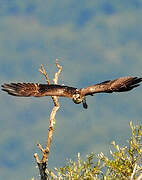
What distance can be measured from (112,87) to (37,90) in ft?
10.4

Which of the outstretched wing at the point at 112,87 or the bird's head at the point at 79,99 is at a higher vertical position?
the outstretched wing at the point at 112,87

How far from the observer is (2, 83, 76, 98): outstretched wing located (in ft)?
79.4

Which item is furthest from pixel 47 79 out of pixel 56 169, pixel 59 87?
pixel 56 169

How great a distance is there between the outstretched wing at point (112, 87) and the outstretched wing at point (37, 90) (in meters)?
0.64

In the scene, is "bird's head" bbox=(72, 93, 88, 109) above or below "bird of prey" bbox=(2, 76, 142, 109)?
below

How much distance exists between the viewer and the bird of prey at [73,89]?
2427 centimetres

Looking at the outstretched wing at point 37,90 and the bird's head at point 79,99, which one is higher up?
the outstretched wing at point 37,90

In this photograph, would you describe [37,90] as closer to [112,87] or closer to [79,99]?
[79,99]

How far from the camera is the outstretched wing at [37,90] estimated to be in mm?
24211

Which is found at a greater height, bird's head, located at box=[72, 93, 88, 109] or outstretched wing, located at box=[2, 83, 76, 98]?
outstretched wing, located at box=[2, 83, 76, 98]

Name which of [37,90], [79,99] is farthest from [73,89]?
[37,90]

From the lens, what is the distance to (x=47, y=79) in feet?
88.4

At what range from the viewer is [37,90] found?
2470 cm

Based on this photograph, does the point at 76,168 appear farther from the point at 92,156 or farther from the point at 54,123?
the point at 54,123
